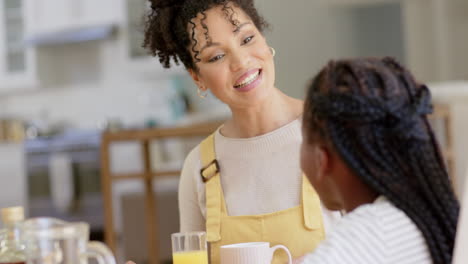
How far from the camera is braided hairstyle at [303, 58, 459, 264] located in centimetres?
85

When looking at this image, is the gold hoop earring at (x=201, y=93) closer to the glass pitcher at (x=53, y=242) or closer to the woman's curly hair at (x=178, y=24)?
the woman's curly hair at (x=178, y=24)

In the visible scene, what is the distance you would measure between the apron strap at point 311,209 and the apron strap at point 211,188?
182 mm

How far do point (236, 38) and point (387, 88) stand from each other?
26.5 inches

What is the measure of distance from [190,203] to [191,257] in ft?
1.32

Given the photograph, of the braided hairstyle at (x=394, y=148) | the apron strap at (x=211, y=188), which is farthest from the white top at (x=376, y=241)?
the apron strap at (x=211, y=188)

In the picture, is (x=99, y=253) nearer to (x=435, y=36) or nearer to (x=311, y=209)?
(x=311, y=209)

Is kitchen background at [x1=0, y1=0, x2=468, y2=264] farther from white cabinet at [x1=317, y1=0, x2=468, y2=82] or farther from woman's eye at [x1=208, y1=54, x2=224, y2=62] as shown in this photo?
woman's eye at [x1=208, y1=54, x2=224, y2=62]

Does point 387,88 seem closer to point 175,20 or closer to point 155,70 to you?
point 175,20

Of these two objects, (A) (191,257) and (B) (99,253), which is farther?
(A) (191,257)

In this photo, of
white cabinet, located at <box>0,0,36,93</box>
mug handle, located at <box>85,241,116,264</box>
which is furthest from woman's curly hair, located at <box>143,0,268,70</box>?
white cabinet, located at <box>0,0,36,93</box>

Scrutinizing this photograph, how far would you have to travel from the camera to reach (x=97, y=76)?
6.88 metres

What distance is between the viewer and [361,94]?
0.86 meters

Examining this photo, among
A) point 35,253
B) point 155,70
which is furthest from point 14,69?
point 35,253

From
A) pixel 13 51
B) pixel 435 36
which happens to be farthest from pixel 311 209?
pixel 13 51
